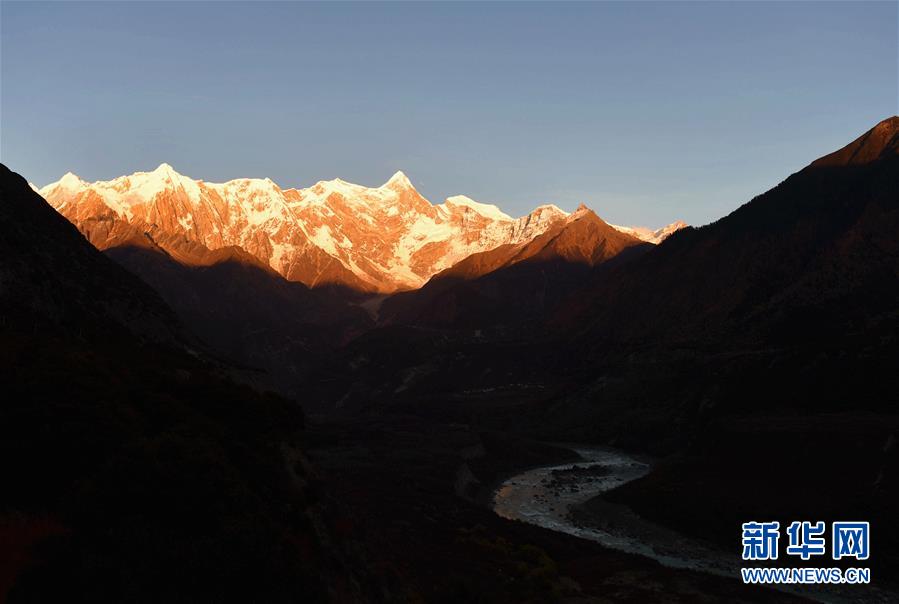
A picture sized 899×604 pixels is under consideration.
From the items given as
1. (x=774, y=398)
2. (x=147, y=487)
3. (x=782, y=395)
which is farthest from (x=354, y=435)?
(x=147, y=487)

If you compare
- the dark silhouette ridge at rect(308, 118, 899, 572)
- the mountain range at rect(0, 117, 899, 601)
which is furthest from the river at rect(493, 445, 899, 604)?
the mountain range at rect(0, 117, 899, 601)

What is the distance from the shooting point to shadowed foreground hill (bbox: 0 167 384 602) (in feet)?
61.8

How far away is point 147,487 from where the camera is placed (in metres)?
23.3

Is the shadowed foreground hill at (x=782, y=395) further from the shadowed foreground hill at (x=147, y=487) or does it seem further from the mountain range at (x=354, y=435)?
the shadowed foreground hill at (x=147, y=487)

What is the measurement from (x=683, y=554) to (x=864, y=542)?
1507 cm

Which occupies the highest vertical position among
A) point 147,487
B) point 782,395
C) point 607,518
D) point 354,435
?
point 147,487

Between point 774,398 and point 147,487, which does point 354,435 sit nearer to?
point 774,398

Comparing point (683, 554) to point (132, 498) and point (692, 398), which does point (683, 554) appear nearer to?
point (132, 498)

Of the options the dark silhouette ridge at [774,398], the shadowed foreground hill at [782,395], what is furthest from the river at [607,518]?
the shadowed foreground hill at [782,395]

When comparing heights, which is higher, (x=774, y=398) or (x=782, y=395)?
(x=782, y=395)

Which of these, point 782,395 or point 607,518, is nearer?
point 607,518

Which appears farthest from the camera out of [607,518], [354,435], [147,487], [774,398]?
[354,435]

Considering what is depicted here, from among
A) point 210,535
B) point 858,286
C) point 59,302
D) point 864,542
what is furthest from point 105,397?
point 858,286

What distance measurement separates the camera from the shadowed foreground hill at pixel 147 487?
18844 mm
